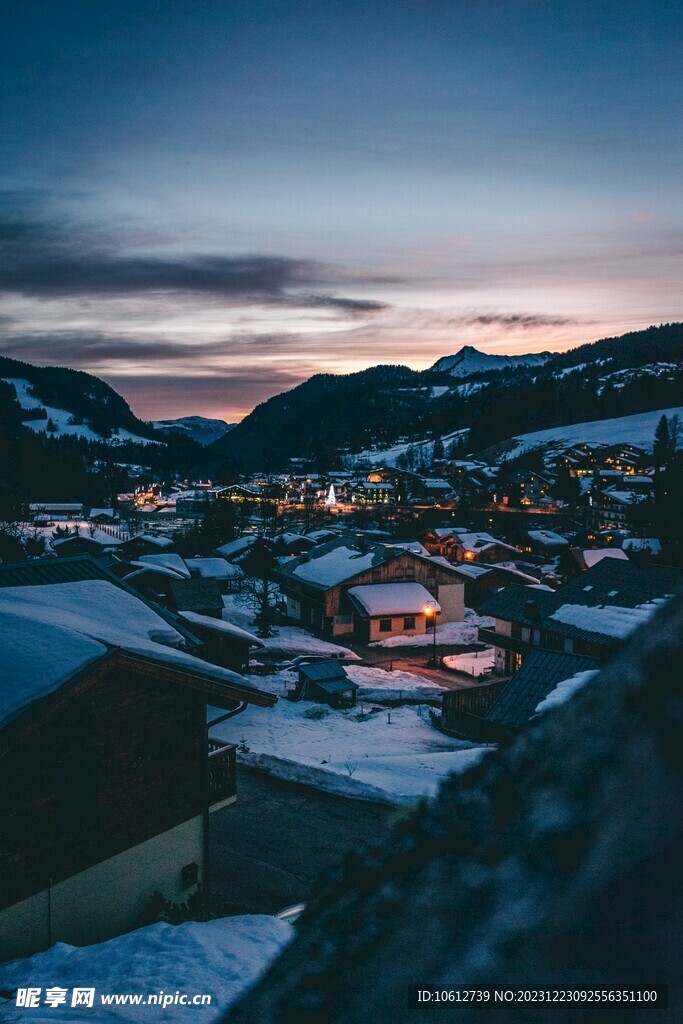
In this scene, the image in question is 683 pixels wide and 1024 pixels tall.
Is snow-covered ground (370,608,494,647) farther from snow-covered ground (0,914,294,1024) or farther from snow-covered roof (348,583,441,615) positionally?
snow-covered ground (0,914,294,1024)

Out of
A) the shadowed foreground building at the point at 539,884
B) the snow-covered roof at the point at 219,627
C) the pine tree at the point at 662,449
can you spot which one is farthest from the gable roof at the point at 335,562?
the pine tree at the point at 662,449

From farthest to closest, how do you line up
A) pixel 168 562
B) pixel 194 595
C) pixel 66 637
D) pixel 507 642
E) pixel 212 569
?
pixel 212 569 < pixel 168 562 < pixel 194 595 < pixel 507 642 < pixel 66 637

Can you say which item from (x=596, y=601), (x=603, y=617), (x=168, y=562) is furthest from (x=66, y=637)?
(x=168, y=562)

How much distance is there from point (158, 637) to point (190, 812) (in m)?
2.91

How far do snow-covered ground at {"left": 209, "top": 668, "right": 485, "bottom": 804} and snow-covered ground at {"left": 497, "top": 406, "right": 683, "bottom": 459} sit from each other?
117 m

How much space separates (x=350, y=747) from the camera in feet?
61.0

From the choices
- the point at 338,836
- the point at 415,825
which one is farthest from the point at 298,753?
the point at 415,825

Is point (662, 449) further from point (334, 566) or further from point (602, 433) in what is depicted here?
point (334, 566)

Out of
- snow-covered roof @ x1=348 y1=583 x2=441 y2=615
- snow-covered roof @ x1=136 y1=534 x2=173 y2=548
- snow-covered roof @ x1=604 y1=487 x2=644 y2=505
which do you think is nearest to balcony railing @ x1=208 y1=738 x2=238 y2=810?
snow-covered roof @ x1=348 y1=583 x2=441 y2=615

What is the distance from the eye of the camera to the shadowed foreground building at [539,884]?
56 centimetres

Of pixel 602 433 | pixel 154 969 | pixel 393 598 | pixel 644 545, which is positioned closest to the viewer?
pixel 154 969

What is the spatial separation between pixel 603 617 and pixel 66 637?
21457 mm

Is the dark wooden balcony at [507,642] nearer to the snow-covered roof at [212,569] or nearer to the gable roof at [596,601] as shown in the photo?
the gable roof at [596,601]

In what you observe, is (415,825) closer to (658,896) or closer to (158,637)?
(658,896)
